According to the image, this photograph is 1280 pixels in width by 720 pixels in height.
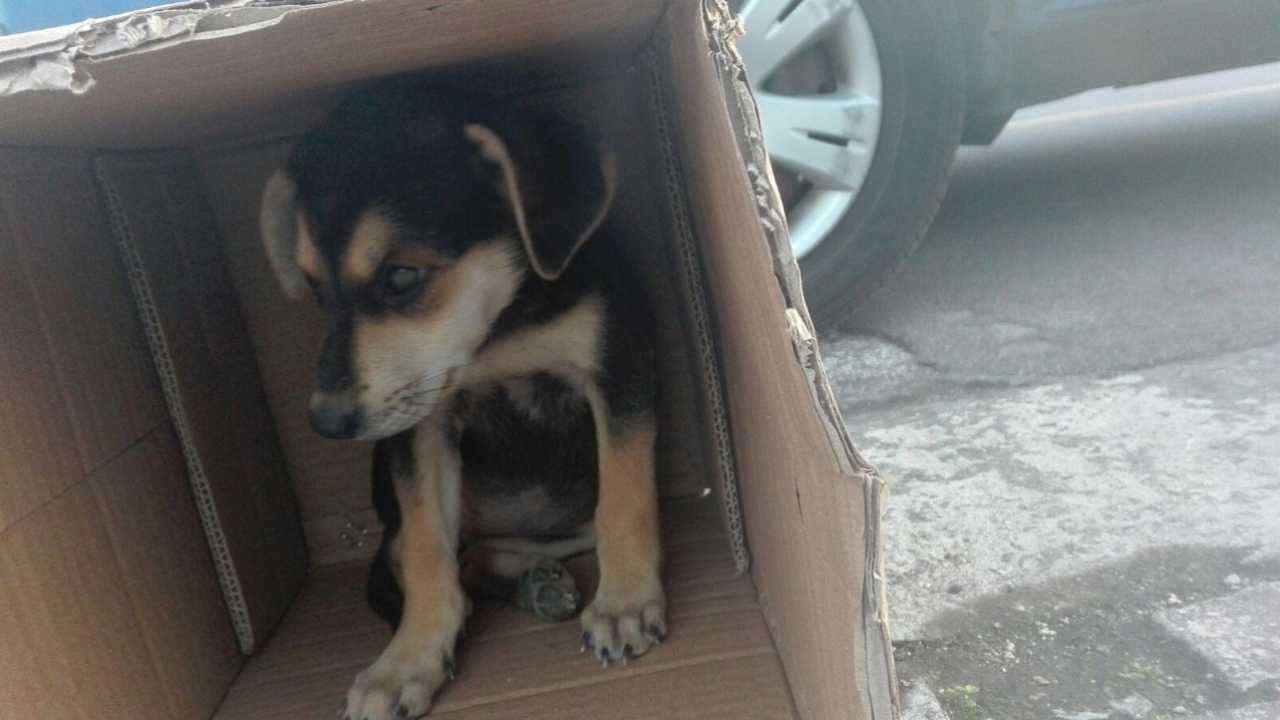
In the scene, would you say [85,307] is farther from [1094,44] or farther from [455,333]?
[1094,44]

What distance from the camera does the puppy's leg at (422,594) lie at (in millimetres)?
1520

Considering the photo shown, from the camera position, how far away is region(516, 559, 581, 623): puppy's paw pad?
174 cm

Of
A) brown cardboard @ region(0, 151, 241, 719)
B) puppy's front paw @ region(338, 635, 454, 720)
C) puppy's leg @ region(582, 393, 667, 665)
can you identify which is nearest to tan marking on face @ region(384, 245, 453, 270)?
puppy's leg @ region(582, 393, 667, 665)

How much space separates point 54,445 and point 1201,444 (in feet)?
7.81

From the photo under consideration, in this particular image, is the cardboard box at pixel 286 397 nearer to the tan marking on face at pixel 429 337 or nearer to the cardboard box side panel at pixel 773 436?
the cardboard box side panel at pixel 773 436

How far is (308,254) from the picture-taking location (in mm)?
1574

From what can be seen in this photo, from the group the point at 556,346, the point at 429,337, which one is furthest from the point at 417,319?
the point at 556,346

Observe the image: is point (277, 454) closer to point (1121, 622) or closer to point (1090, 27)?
point (1121, 622)

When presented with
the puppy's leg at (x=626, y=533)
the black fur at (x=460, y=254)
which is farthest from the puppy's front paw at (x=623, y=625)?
the black fur at (x=460, y=254)

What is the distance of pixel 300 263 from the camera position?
1.61m

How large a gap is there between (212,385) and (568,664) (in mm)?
840

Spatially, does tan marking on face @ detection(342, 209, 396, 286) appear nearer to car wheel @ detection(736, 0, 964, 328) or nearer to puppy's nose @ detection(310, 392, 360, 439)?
puppy's nose @ detection(310, 392, 360, 439)

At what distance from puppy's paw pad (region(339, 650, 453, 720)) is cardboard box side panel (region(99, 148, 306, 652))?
14.6 inches

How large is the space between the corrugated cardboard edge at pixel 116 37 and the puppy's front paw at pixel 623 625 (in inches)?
40.7
